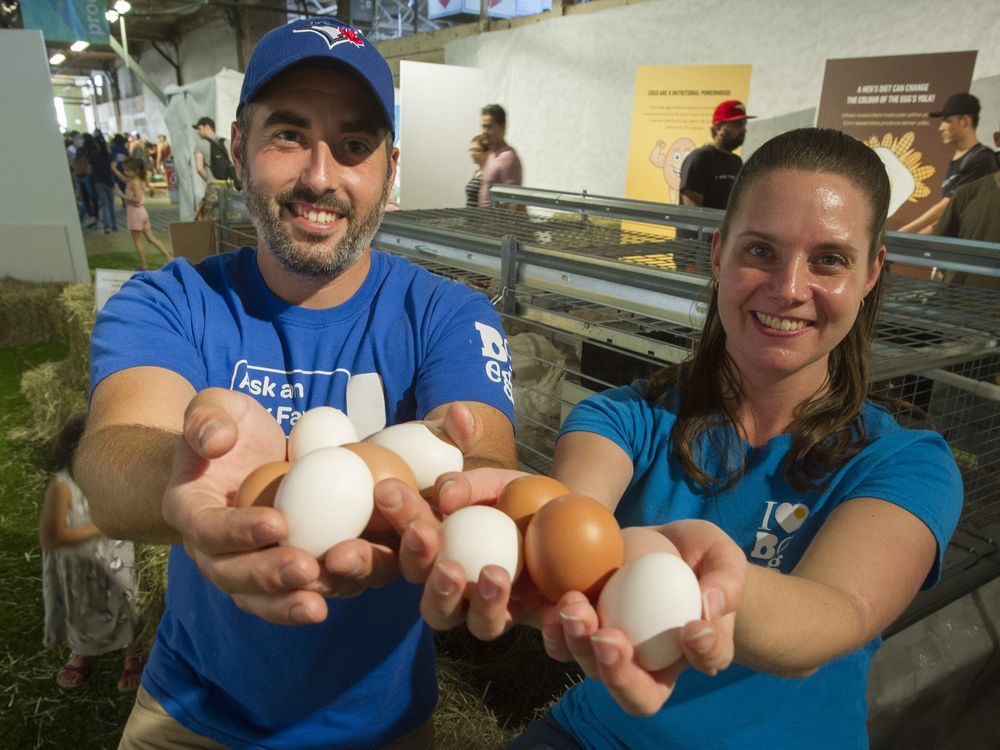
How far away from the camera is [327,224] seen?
4.54 ft

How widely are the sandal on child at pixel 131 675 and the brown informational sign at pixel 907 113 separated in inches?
258

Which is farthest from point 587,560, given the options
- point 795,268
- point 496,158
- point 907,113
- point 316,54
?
point 907,113

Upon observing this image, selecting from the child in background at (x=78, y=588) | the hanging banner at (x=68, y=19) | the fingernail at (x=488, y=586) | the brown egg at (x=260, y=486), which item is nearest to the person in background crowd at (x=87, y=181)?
the hanging banner at (x=68, y=19)

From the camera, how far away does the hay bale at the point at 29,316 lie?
262 inches

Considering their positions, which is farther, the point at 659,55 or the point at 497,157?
the point at 659,55

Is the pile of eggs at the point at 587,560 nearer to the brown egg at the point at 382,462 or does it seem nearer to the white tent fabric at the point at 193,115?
the brown egg at the point at 382,462

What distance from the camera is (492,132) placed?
605 cm

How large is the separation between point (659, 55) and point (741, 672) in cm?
912

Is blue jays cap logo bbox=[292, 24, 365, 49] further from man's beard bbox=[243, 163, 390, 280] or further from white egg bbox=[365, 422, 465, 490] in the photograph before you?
white egg bbox=[365, 422, 465, 490]

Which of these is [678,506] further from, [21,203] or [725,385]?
[21,203]

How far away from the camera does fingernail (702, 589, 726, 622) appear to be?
79cm

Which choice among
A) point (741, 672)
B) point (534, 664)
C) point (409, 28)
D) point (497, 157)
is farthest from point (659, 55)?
point (741, 672)

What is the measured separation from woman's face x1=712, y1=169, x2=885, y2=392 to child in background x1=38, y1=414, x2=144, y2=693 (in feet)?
8.18

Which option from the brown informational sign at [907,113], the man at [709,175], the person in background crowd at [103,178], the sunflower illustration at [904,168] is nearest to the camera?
the man at [709,175]
